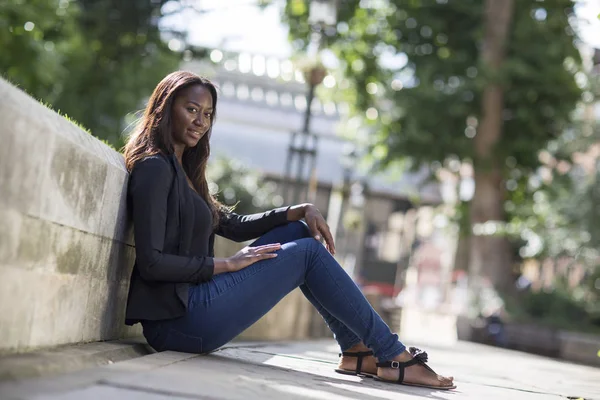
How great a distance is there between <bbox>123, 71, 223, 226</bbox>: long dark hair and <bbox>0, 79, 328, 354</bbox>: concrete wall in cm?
→ 25

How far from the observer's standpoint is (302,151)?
15500 millimetres

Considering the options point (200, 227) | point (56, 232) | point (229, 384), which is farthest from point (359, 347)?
point (56, 232)

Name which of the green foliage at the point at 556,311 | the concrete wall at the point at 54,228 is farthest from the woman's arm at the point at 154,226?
the green foliage at the point at 556,311

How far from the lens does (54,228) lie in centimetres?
381

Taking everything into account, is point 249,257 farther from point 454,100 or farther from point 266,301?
point 454,100

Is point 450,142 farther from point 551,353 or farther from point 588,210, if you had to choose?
point 551,353

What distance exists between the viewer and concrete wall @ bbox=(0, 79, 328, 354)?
11.0 feet

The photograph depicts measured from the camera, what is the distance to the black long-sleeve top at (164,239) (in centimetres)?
445

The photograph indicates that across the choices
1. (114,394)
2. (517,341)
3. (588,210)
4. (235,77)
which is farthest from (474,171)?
(235,77)

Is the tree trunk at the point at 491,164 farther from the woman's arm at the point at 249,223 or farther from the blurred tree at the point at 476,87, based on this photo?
the woman's arm at the point at 249,223

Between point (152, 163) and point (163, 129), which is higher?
point (163, 129)

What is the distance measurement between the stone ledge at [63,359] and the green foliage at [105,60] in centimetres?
1327

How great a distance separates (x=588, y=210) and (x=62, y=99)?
10.3 metres

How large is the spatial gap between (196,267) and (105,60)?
16603 millimetres
